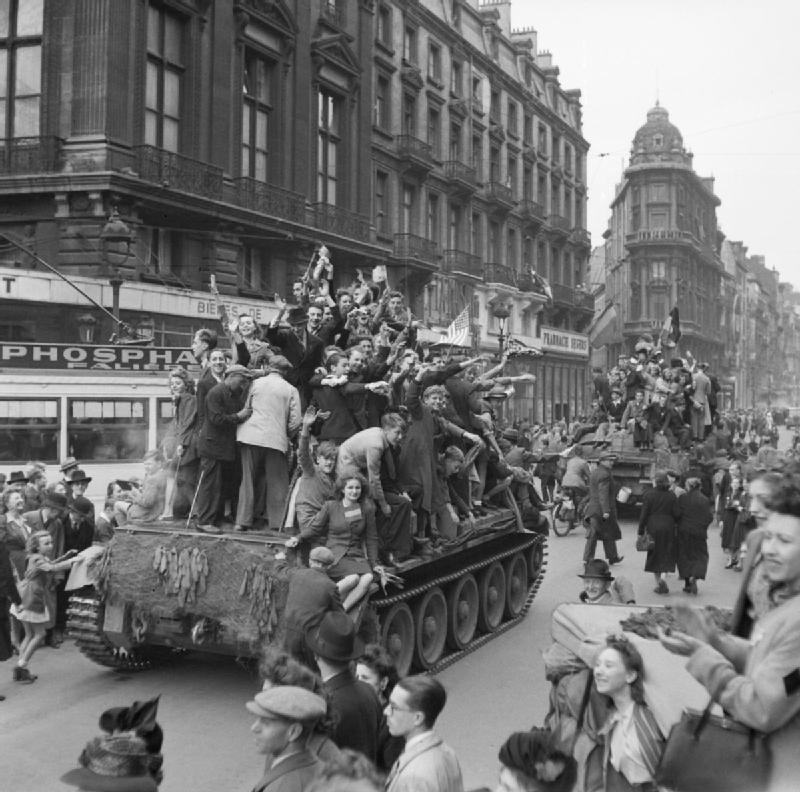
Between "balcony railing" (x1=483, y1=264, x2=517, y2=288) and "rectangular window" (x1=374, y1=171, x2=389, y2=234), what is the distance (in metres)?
10.00

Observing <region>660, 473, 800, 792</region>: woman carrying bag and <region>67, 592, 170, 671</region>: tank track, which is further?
<region>67, 592, 170, 671</region>: tank track

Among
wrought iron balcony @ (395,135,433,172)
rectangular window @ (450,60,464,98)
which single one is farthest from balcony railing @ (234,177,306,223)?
rectangular window @ (450,60,464,98)

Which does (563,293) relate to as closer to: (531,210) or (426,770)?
(531,210)

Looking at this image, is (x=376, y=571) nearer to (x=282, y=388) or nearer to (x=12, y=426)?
(x=282, y=388)

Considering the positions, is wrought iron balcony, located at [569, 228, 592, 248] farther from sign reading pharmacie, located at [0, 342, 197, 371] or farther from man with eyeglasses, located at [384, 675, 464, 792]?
man with eyeglasses, located at [384, 675, 464, 792]

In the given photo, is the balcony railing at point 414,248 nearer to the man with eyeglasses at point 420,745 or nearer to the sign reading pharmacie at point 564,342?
the sign reading pharmacie at point 564,342

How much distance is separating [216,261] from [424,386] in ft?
55.2

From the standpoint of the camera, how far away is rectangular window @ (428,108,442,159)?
42031 mm

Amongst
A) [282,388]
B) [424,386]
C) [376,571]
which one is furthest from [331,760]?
[424,386]

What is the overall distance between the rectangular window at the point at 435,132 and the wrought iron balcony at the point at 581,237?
18385 millimetres

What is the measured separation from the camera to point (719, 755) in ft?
10.9

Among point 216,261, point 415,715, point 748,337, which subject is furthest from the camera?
point 748,337

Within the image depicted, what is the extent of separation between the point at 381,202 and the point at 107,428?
861 inches

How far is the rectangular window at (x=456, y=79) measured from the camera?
43.9m
